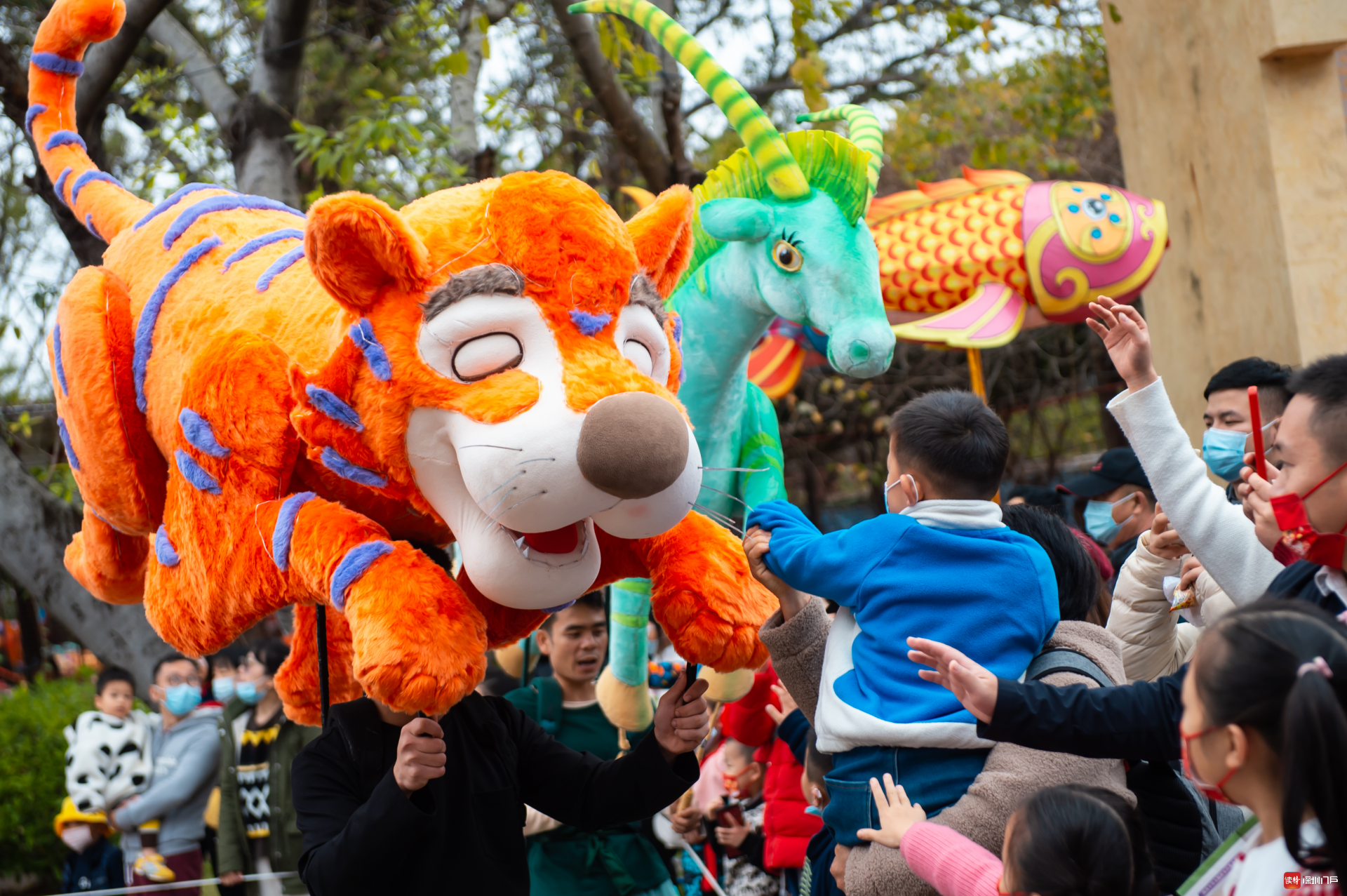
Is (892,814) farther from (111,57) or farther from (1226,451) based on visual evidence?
(111,57)

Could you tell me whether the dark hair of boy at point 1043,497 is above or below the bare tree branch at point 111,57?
below

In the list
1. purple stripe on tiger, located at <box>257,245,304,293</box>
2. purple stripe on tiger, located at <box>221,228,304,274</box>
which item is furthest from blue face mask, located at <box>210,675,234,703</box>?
purple stripe on tiger, located at <box>257,245,304,293</box>

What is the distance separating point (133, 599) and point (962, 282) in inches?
125

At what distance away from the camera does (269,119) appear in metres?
4.47

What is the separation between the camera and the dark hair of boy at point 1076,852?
1.63 meters

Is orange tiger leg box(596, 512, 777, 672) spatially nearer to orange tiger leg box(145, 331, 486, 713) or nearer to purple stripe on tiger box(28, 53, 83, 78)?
orange tiger leg box(145, 331, 486, 713)

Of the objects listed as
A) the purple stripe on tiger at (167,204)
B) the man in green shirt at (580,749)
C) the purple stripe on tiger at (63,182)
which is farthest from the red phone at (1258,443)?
the purple stripe on tiger at (63,182)

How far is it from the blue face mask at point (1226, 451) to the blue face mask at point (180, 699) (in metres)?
4.12

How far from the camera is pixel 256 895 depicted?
187 inches

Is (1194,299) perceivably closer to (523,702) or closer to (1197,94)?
(1197,94)

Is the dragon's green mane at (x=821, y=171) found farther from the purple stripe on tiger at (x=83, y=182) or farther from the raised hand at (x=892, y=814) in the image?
the raised hand at (x=892, y=814)

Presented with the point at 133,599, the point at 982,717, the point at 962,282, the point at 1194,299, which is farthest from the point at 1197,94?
the point at 133,599

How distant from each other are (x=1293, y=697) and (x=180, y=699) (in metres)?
4.68

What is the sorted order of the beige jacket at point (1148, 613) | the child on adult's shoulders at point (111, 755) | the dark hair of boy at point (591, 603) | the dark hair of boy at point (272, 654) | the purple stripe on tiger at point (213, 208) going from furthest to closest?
the child on adult's shoulders at point (111, 755) < the dark hair of boy at point (272, 654) < the dark hair of boy at point (591, 603) < the beige jacket at point (1148, 613) < the purple stripe on tiger at point (213, 208)
